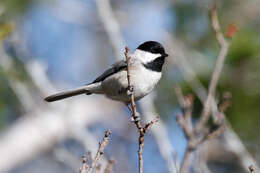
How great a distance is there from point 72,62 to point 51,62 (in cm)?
78

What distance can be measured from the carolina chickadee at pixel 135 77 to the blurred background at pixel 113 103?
12.8 inches

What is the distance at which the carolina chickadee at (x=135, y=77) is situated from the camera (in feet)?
12.7

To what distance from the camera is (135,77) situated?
3.89 metres

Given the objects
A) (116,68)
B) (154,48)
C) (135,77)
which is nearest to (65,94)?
(116,68)

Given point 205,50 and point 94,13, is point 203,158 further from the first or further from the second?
point 94,13

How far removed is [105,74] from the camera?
4.16 m

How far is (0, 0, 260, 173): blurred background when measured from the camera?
4.54 m

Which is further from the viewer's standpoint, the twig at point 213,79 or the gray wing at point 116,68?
the gray wing at point 116,68

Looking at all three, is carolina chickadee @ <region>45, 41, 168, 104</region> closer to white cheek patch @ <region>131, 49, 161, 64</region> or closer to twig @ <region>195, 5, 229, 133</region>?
white cheek patch @ <region>131, 49, 161, 64</region>

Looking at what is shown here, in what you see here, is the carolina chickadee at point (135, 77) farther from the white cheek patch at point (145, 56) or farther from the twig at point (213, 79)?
the twig at point (213, 79)

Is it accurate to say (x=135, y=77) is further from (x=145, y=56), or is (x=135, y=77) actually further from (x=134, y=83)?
(x=145, y=56)

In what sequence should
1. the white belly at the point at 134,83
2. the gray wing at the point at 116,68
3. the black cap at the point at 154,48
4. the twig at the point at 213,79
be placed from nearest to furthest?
1. the twig at the point at 213,79
2. the white belly at the point at 134,83
3. the gray wing at the point at 116,68
4. the black cap at the point at 154,48

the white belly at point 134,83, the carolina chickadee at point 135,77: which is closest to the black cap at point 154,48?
the carolina chickadee at point 135,77

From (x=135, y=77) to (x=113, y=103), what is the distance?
4.65 metres
